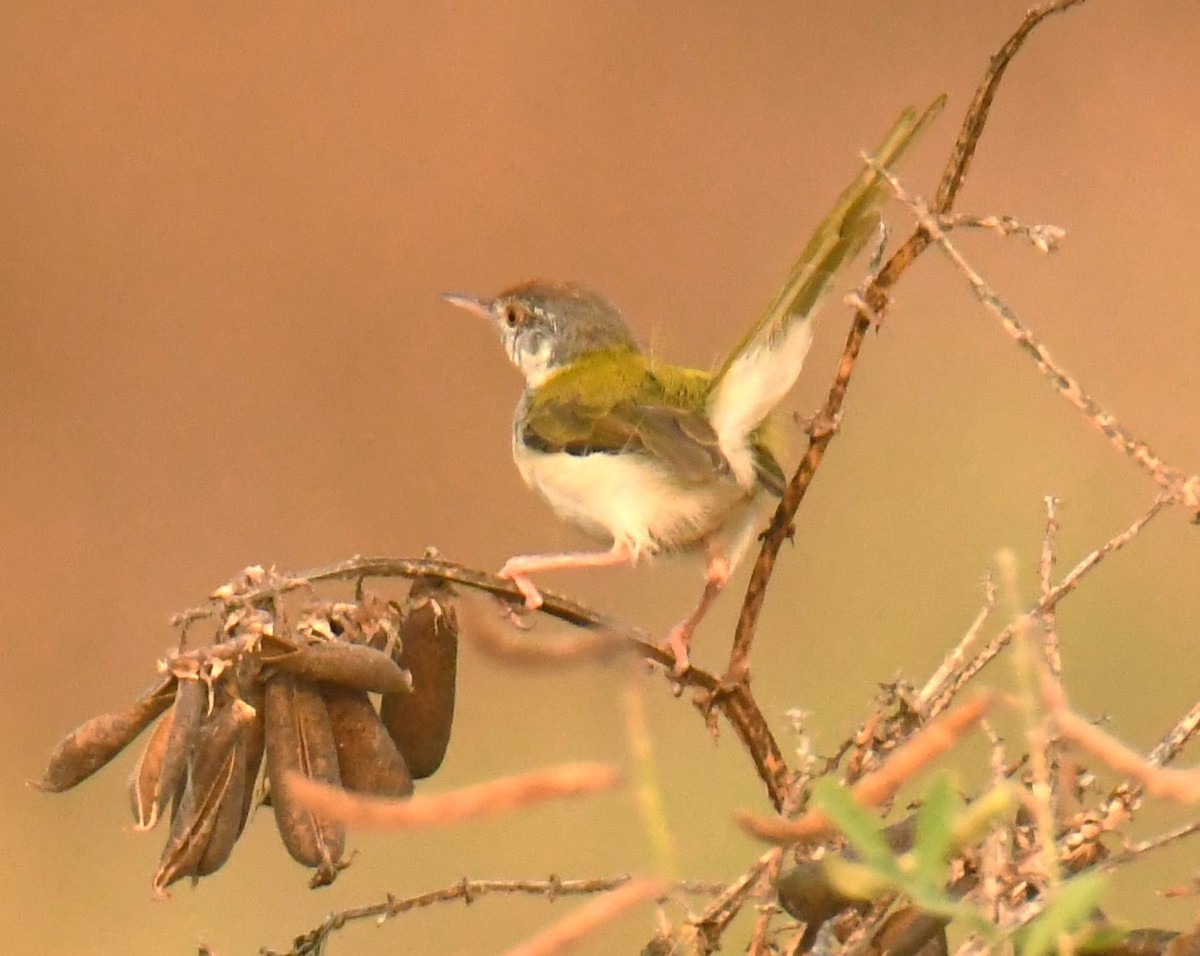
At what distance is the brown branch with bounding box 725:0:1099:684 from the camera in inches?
47.6

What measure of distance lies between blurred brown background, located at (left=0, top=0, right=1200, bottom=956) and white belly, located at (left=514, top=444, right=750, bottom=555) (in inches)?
42.6

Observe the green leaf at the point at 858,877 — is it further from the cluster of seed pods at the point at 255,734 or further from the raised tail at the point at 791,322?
the raised tail at the point at 791,322

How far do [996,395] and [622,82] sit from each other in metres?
1.85

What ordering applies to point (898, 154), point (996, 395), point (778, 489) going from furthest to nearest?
1. point (996, 395)
2. point (778, 489)
3. point (898, 154)

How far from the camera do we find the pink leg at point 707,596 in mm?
2113

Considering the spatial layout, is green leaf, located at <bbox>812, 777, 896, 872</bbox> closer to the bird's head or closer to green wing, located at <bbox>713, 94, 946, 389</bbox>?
green wing, located at <bbox>713, 94, 946, 389</bbox>

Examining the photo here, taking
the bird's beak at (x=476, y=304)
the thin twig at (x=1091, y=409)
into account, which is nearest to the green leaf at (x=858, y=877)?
the thin twig at (x=1091, y=409)

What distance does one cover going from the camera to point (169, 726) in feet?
3.71

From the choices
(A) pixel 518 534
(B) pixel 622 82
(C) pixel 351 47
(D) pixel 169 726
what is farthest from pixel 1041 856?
(C) pixel 351 47

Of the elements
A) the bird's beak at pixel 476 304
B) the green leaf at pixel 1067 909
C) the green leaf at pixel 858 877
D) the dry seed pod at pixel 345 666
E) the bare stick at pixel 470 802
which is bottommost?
the green leaf at pixel 1067 909

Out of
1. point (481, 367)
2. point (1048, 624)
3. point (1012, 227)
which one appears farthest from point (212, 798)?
point (481, 367)

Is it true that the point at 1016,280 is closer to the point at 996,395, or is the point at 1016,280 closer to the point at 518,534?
the point at 996,395

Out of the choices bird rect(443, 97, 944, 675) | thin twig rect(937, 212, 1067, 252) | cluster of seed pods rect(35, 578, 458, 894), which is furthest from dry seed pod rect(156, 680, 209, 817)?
bird rect(443, 97, 944, 675)

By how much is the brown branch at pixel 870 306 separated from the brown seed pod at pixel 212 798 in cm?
39
